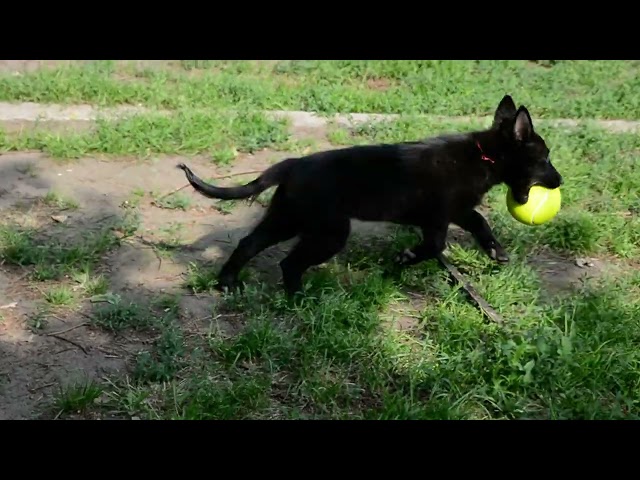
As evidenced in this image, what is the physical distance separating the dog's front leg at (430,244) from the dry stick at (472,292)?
198 mm

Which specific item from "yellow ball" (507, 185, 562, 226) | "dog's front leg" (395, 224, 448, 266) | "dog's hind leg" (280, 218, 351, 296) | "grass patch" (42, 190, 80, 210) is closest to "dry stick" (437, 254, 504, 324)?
"dog's front leg" (395, 224, 448, 266)

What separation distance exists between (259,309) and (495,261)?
70.2 inches

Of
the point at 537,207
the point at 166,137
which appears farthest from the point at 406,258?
the point at 166,137

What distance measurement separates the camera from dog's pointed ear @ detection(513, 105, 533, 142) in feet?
17.0

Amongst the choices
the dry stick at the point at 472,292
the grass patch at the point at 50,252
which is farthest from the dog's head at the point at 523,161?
the grass patch at the point at 50,252

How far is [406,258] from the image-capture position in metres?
5.32

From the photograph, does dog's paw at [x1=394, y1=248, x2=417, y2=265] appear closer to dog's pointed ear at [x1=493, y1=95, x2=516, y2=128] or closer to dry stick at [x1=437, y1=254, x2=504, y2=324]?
dry stick at [x1=437, y1=254, x2=504, y2=324]

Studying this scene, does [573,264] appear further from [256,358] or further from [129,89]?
[129,89]

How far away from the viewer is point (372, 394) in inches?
165

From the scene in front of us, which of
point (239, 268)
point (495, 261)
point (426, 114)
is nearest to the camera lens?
point (239, 268)

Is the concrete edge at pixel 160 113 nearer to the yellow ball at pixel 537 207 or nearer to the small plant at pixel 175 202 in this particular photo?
the small plant at pixel 175 202

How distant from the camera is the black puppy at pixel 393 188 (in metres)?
4.93

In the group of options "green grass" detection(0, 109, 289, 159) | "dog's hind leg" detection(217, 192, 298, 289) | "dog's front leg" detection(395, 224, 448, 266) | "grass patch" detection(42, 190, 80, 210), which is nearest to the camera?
"dog's hind leg" detection(217, 192, 298, 289)

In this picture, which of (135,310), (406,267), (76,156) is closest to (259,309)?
(135,310)
